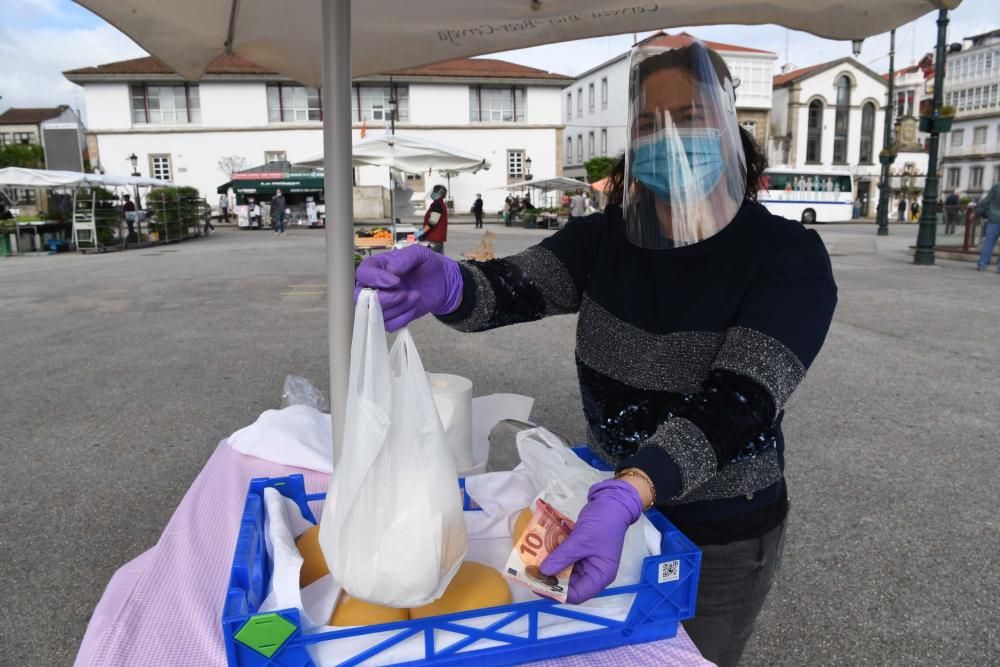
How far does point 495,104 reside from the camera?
140ft

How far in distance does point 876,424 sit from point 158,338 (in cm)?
699

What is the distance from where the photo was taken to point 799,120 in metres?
49.9

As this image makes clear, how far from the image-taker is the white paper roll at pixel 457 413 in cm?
197

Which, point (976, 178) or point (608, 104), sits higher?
point (608, 104)

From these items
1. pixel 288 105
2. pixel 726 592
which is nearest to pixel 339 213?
pixel 726 592

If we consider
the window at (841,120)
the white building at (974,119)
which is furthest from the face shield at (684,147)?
the white building at (974,119)

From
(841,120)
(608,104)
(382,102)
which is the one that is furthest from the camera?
(608,104)

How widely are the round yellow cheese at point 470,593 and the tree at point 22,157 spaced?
222ft

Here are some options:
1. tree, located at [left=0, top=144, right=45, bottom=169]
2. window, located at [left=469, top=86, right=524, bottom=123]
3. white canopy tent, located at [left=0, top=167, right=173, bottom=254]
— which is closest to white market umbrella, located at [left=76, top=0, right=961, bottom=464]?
white canopy tent, located at [left=0, top=167, right=173, bottom=254]

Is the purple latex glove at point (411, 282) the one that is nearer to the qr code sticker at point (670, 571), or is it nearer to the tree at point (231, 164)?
the qr code sticker at point (670, 571)

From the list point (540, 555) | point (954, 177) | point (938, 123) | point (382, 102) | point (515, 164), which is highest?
point (382, 102)

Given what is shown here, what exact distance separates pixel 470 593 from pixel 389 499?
0.23 m

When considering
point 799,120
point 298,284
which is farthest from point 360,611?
point 799,120

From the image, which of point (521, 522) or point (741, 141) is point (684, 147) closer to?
point (741, 141)
